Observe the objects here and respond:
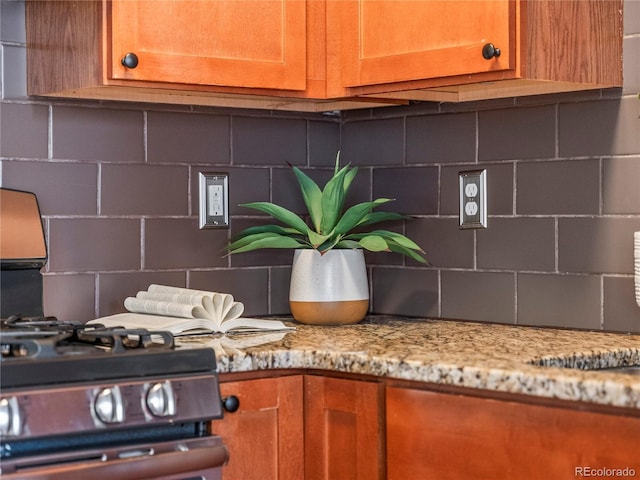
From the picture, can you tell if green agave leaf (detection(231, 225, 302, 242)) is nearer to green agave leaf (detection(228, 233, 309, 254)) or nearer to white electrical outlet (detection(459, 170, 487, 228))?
green agave leaf (detection(228, 233, 309, 254))

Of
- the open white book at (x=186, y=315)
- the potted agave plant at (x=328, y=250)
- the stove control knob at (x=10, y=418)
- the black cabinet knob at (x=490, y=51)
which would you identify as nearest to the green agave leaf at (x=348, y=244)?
the potted agave plant at (x=328, y=250)

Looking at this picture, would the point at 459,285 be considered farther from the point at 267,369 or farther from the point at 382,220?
the point at 267,369

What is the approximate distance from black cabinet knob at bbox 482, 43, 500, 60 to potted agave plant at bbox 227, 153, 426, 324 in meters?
0.45

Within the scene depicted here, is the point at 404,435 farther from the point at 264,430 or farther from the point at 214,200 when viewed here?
the point at 214,200

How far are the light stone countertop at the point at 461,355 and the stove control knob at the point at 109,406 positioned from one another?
0.25 m

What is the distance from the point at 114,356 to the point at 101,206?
2.42ft

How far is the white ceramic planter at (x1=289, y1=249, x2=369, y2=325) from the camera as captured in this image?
2320 millimetres

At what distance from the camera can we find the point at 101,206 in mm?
2357

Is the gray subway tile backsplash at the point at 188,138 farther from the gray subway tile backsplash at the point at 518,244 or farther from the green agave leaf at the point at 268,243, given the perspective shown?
the gray subway tile backsplash at the point at 518,244

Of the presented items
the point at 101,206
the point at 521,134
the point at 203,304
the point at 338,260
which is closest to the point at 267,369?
the point at 203,304

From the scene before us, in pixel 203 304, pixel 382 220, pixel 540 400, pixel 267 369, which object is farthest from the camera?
pixel 382 220

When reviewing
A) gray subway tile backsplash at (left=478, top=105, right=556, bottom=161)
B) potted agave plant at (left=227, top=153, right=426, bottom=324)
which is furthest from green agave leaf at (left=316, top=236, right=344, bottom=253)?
gray subway tile backsplash at (left=478, top=105, right=556, bottom=161)

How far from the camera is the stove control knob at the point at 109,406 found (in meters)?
1.63

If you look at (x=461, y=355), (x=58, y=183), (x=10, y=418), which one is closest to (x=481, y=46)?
(x=461, y=355)
